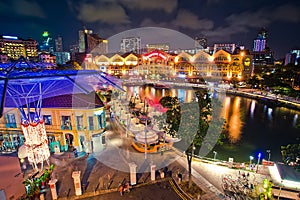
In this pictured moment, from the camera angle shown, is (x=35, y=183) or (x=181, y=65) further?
(x=181, y=65)

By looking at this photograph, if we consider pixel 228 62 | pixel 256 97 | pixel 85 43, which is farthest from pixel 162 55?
pixel 85 43

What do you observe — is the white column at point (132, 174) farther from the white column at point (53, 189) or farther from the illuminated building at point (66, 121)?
the illuminated building at point (66, 121)

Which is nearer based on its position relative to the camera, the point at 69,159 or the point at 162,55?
the point at 69,159

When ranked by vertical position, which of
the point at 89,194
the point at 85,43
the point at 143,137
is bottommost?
the point at 89,194

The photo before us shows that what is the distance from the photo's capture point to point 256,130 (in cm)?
3241

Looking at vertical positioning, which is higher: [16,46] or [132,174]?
[16,46]

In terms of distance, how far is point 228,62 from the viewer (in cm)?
7462

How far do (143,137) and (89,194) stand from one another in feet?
23.8

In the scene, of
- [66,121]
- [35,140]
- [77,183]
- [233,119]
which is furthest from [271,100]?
[35,140]

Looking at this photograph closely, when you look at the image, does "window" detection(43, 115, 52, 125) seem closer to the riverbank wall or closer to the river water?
the river water

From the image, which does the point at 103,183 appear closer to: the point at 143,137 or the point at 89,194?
the point at 89,194

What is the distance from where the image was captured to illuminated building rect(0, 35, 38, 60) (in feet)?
348

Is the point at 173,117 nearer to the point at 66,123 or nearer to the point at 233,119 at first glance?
the point at 66,123

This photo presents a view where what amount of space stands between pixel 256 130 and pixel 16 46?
13071cm
